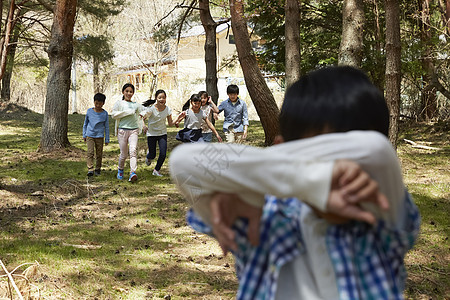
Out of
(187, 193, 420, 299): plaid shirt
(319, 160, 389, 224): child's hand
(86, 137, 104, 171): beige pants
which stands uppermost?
(319, 160, 389, 224): child's hand

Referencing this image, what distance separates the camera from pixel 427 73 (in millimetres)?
13469

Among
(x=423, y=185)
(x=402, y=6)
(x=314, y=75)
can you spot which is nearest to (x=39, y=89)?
(x=402, y=6)

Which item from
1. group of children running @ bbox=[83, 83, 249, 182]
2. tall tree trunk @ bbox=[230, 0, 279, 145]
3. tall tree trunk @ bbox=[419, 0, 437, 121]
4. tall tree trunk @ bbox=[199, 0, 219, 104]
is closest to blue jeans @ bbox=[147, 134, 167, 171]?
Answer: group of children running @ bbox=[83, 83, 249, 182]

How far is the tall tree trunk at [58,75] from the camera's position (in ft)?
40.2

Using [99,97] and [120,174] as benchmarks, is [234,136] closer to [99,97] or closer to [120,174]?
[120,174]

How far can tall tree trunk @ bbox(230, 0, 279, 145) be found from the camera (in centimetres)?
1119

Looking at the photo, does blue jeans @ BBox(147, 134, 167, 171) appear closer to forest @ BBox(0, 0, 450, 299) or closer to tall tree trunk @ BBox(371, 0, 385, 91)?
forest @ BBox(0, 0, 450, 299)

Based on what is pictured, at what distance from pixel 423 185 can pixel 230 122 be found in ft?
13.3

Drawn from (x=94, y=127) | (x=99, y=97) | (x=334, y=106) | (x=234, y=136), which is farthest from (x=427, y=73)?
(x=334, y=106)

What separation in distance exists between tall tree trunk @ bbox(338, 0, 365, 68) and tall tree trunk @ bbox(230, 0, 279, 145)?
12.0ft

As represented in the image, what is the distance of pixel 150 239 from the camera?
19.5 ft

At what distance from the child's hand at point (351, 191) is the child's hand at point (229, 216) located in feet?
0.72

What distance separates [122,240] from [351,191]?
202 inches

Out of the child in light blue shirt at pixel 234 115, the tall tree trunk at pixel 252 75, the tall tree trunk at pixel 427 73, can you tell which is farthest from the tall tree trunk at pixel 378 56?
the child in light blue shirt at pixel 234 115
